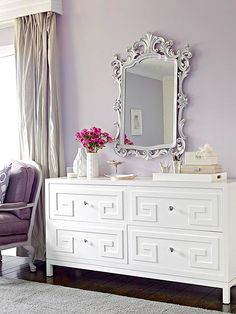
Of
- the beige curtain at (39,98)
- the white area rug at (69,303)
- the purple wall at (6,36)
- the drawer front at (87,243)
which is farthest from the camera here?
the purple wall at (6,36)

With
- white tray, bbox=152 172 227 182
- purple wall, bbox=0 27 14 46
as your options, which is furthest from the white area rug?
purple wall, bbox=0 27 14 46

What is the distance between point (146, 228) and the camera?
11.3ft

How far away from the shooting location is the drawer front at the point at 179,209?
3.18 m

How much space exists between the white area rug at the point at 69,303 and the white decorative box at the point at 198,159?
0.95 metres

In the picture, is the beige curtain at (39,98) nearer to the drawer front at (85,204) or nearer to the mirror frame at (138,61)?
the drawer front at (85,204)

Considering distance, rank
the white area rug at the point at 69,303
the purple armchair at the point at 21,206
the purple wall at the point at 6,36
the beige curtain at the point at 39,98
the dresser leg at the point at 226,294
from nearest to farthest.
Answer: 1. the white area rug at the point at 69,303
2. the dresser leg at the point at 226,294
3. the purple armchair at the point at 21,206
4. the beige curtain at the point at 39,98
5. the purple wall at the point at 6,36

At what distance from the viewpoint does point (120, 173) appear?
4066 millimetres

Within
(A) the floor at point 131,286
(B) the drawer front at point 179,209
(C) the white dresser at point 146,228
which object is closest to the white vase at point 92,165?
(C) the white dresser at point 146,228

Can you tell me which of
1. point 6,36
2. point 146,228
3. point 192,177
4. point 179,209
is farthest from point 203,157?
point 6,36

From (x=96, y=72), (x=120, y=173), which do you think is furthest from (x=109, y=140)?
(x=96, y=72)

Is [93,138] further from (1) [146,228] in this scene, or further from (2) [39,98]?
(1) [146,228]

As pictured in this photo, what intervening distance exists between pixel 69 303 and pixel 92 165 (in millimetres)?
1167

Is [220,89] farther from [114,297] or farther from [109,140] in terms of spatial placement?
[114,297]

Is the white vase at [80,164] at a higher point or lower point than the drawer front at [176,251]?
higher
